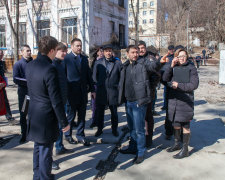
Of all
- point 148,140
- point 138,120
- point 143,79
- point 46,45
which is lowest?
point 148,140

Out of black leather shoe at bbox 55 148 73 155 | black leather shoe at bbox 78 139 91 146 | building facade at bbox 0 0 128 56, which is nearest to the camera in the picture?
black leather shoe at bbox 55 148 73 155

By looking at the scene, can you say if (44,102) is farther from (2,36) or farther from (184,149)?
(2,36)

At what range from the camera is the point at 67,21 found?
1681 centimetres

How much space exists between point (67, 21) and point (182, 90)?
14961 millimetres

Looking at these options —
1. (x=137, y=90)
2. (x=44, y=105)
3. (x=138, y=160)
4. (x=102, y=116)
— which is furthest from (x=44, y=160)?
(x=102, y=116)

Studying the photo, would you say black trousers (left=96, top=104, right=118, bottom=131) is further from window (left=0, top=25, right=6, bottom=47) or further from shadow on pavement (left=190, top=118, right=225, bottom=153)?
window (left=0, top=25, right=6, bottom=47)

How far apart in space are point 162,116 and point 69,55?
3.48 meters

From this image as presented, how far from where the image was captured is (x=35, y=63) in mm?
2693

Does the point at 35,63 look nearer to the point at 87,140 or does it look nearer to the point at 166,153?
the point at 87,140

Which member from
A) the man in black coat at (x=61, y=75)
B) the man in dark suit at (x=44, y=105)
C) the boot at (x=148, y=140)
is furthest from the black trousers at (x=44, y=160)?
the boot at (x=148, y=140)

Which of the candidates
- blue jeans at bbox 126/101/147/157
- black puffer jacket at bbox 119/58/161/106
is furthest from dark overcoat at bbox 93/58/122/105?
black puffer jacket at bbox 119/58/161/106

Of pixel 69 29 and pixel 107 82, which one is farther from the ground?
pixel 69 29

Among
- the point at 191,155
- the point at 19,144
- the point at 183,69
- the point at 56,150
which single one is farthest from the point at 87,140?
the point at 183,69

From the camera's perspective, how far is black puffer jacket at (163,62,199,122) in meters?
3.61
